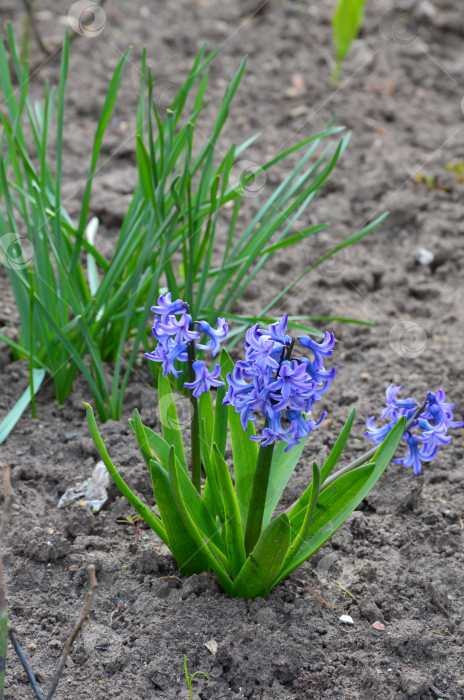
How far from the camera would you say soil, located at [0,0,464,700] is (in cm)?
160

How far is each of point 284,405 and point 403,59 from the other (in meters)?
3.52

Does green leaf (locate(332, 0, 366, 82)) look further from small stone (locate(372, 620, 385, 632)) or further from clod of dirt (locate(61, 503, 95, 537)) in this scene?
small stone (locate(372, 620, 385, 632))

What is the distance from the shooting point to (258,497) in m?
1.51

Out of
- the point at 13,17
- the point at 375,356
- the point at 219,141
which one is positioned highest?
the point at 13,17

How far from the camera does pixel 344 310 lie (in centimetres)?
276

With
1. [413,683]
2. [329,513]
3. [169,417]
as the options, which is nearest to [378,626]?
[413,683]

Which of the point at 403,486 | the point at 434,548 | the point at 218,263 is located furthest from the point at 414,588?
the point at 218,263

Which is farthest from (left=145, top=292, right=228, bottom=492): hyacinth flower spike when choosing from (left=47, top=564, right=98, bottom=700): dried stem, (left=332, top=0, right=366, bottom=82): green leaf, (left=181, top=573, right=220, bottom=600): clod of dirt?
(left=332, top=0, right=366, bottom=82): green leaf

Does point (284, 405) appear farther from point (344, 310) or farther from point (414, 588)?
point (344, 310)

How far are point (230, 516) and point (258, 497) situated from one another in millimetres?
102

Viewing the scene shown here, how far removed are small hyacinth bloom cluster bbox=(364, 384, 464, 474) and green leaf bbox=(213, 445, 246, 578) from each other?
299mm

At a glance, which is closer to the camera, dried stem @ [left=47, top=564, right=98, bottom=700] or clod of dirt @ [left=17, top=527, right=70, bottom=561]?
dried stem @ [left=47, top=564, right=98, bottom=700]

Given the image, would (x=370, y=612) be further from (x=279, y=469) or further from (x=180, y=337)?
(x=180, y=337)

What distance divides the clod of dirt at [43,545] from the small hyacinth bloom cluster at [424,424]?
77 centimetres
